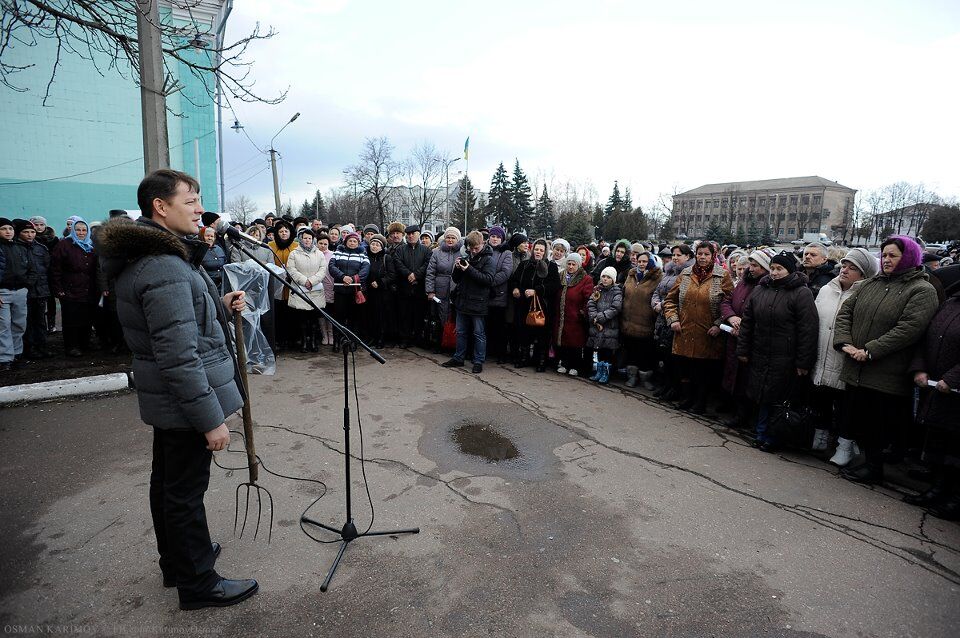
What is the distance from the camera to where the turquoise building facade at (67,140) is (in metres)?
15.3

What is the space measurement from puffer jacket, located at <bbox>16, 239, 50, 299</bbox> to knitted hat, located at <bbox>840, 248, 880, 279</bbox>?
10240mm

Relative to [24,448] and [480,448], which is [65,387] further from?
[480,448]

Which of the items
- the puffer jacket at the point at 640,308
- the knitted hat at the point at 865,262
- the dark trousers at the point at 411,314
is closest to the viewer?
the knitted hat at the point at 865,262

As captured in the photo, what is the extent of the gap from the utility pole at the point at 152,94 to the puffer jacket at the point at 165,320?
207 inches

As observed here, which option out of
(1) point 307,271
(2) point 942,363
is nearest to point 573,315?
(2) point 942,363

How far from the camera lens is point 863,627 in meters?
2.53

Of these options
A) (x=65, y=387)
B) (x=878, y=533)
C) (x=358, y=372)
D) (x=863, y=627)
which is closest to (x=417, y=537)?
(x=863, y=627)

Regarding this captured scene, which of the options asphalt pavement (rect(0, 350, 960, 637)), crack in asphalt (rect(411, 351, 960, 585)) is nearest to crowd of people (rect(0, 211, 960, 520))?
asphalt pavement (rect(0, 350, 960, 637))

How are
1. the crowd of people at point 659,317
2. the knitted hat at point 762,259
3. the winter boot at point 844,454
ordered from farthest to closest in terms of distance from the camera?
the knitted hat at point 762,259
the winter boot at point 844,454
the crowd of people at point 659,317

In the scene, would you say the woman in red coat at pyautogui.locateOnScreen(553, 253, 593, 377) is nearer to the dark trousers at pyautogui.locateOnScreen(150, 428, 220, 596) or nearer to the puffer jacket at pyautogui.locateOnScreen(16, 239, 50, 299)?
the dark trousers at pyautogui.locateOnScreen(150, 428, 220, 596)

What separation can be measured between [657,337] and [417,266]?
4.16 m

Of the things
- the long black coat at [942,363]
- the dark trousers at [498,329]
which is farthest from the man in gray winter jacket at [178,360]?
the dark trousers at [498,329]

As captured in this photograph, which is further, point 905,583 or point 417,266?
point 417,266

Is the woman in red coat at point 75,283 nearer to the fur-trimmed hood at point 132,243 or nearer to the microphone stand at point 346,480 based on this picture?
the microphone stand at point 346,480
